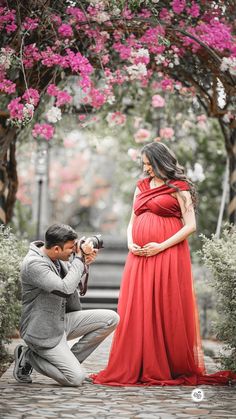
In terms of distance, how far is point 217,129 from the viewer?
13.5 m

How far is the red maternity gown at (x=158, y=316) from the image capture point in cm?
674

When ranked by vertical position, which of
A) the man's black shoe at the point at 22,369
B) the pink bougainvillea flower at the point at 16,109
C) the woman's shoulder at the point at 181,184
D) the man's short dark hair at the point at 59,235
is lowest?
the man's black shoe at the point at 22,369

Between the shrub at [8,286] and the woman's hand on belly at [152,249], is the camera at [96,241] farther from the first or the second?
the shrub at [8,286]

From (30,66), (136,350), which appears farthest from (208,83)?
(136,350)

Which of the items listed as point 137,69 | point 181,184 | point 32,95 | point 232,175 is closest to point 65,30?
point 32,95

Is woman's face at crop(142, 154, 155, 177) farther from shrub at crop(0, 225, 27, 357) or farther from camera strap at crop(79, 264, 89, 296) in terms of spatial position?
shrub at crop(0, 225, 27, 357)

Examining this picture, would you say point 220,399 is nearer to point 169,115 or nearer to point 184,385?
point 184,385

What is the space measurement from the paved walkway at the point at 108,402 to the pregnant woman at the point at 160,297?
0.90 feet

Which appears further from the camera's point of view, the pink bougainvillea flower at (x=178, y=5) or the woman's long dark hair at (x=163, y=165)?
the pink bougainvillea flower at (x=178, y=5)

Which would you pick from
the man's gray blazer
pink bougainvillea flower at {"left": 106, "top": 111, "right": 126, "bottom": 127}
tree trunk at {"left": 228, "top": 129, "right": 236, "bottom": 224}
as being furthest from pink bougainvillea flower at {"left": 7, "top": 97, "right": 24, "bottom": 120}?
pink bougainvillea flower at {"left": 106, "top": 111, "right": 126, "bottom": 127}

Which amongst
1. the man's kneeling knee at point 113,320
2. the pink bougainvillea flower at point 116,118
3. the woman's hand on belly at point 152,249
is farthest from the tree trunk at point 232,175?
the man's kneeling knee at point 113,320

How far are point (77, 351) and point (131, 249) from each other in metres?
0.91

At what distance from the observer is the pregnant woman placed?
6.75 metres

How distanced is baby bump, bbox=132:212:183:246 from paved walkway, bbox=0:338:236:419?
3.91ft
